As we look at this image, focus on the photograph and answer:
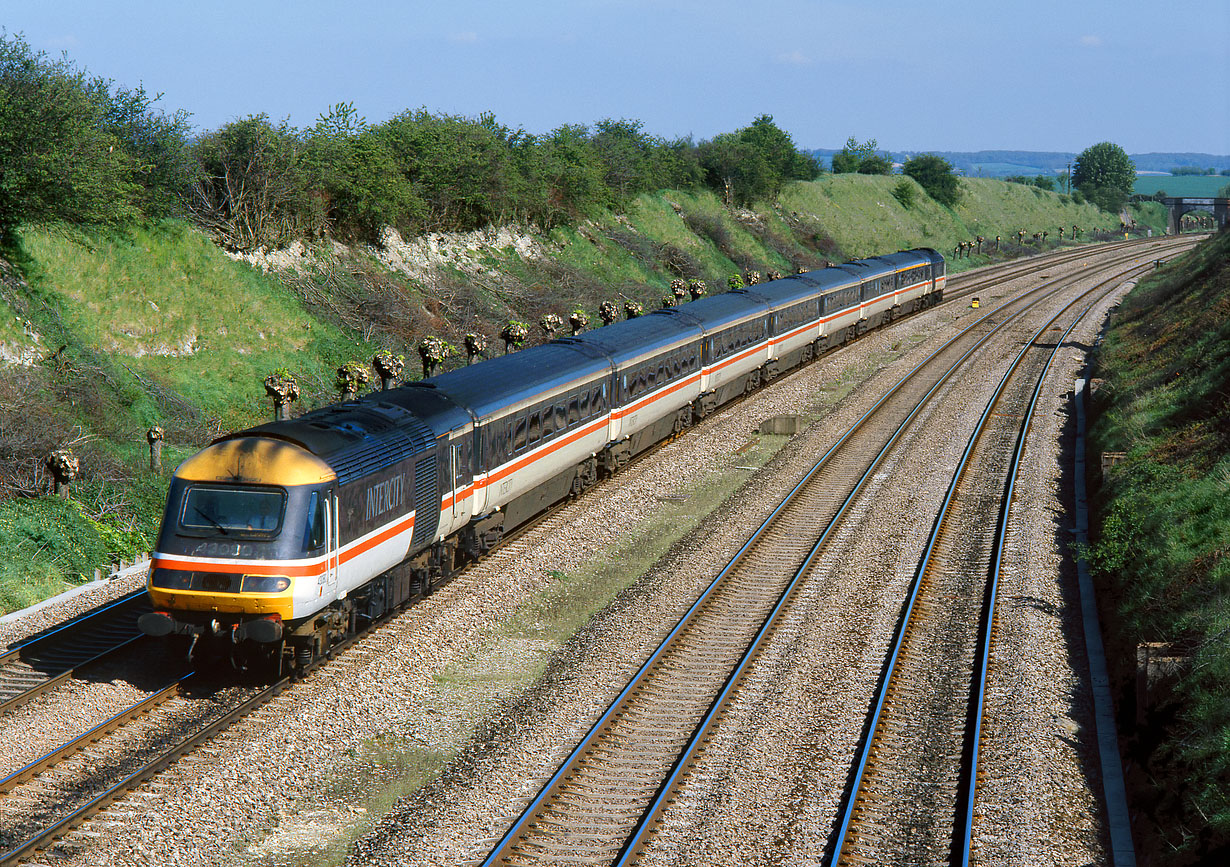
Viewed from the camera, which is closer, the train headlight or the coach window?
the train headlight

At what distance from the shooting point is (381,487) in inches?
612

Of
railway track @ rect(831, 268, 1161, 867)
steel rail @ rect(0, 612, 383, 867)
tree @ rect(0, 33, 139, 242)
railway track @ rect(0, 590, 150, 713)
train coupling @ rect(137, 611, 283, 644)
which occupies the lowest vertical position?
railway track @ rect(831, 268, 1161, 867)

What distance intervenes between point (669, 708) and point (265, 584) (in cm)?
569

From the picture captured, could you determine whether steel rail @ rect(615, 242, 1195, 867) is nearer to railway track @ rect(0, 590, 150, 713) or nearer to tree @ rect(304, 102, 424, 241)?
railway track @ rect(0, 590, 150, 713)

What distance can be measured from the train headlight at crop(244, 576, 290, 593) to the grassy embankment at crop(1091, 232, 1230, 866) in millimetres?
10555

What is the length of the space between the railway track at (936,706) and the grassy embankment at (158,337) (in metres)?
14.2

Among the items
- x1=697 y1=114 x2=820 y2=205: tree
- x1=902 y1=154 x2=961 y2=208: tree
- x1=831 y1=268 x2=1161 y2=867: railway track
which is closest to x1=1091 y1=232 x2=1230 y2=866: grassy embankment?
x1=831 y1=268 x2=1161 y2=867: railway track

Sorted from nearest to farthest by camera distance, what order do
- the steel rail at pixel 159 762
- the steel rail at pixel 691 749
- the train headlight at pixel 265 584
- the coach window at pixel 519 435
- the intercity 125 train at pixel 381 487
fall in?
the steel rail at pixel 159 762 → the steel rail at pixel 691 749 → the train headlight at pixel 265 584 → the intercity 125 train at pixel 381 487 → the coach window at pixel 519 435

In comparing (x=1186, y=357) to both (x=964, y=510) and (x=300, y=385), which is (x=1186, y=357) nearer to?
(x=964, y=510)

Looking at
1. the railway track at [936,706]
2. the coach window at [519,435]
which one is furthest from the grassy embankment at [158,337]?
the railway track at [936,706]

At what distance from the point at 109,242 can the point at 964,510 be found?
25130 mm

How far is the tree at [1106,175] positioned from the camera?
5861 inches

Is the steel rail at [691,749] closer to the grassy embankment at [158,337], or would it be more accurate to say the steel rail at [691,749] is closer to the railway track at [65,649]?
the railway track at [65,649]

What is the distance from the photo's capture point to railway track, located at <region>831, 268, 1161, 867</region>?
11453 millimetres
